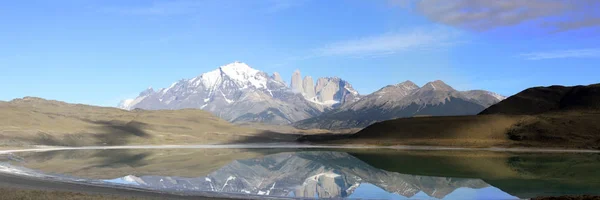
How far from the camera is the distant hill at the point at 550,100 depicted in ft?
498

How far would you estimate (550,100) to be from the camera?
168750 mm

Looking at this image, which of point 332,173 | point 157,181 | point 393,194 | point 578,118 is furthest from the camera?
point 578,118

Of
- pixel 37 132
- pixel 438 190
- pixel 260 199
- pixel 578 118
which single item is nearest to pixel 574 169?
pixel 438 190

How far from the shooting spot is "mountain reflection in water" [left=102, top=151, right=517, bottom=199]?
40.6 metres

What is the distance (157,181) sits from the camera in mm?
48500

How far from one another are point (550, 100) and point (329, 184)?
144 metres

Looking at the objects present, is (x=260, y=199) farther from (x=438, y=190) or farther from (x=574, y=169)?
(x=574, y=169)

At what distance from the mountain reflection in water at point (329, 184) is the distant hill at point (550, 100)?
372 feet

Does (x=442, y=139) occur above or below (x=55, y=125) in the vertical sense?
below

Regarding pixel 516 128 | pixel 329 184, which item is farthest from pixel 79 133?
pixel 329 184

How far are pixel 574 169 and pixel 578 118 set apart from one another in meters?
73.0

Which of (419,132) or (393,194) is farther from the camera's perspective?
(419,132)

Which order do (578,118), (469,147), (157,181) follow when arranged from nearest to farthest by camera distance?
(157,181)
(469,147)
(578,118)

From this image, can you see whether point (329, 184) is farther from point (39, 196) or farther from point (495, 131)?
point (495, 131)
